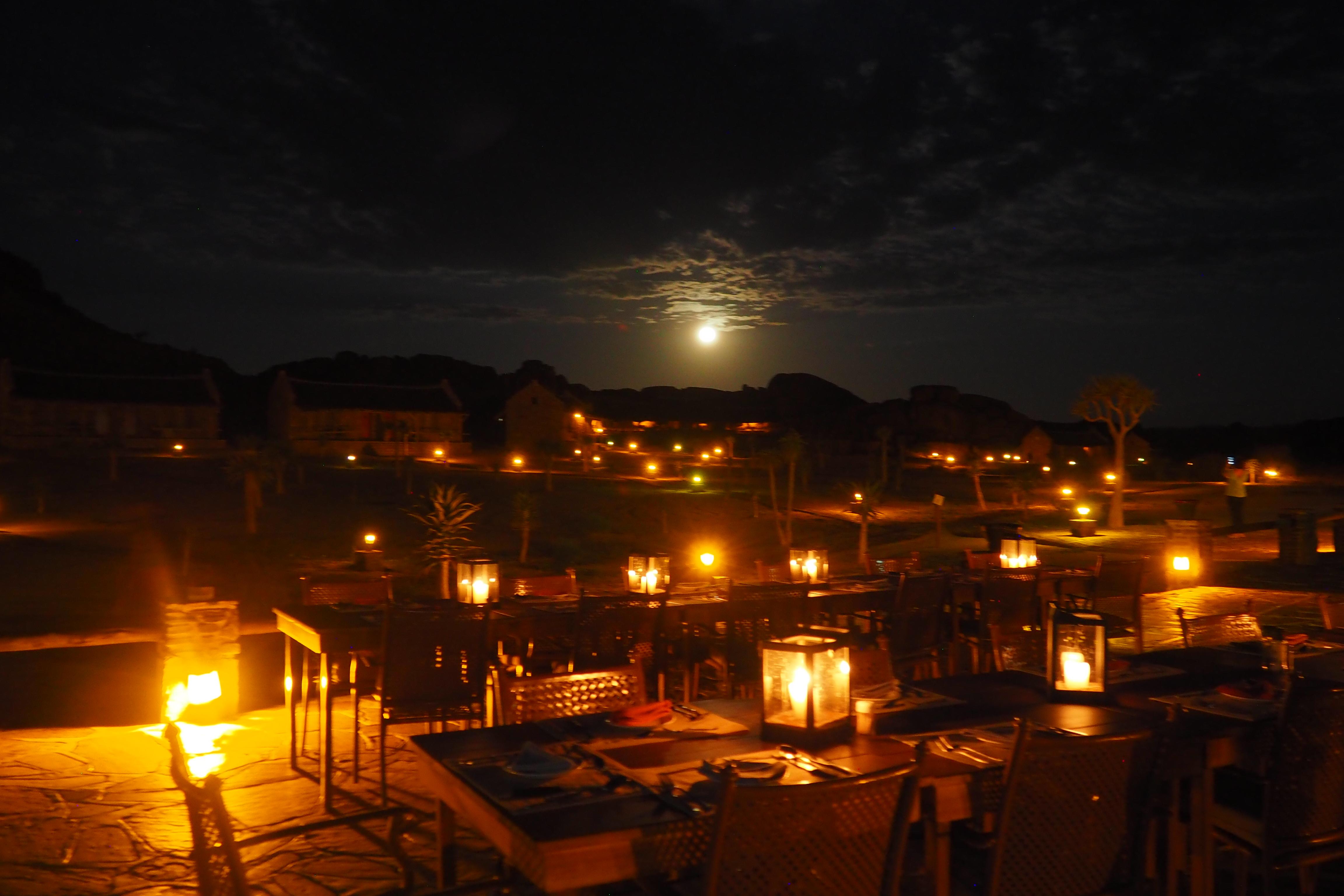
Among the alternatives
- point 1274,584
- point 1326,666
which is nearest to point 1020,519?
point 1274,584

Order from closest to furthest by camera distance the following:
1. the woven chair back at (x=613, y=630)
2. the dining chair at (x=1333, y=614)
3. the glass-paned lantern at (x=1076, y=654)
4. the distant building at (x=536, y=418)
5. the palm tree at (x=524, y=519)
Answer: the glass-paned lantern at (x=1076, y=654), the dining chair at (x=1333, y=614), the woven chair back at (x=613, y=630), the palm tree at (x=524, y=519), the distant building at (x=536, y=418)

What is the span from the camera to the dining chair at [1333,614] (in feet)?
16.8

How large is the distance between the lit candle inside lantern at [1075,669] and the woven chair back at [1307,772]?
0.63 metres

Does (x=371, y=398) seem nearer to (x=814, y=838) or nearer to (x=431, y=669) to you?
(x=431, y=669)

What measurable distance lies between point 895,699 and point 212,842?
6.71ft

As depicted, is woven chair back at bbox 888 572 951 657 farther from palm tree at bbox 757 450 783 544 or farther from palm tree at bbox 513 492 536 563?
palm tree at bbox 757 450 783 544

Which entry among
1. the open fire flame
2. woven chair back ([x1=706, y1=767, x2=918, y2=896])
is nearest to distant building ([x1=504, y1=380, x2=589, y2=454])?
the open fire flame

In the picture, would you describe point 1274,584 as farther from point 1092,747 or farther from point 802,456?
point 802,456

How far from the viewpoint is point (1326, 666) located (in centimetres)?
390

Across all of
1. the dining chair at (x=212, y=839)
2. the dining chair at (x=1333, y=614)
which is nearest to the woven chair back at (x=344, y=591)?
the dining chair at (x=212, y=839)

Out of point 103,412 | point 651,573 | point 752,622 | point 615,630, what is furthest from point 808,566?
point 103,412

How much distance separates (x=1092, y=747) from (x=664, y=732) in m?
1.18

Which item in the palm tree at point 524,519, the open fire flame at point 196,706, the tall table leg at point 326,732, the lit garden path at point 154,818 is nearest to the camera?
the lit garden path at point 154,818

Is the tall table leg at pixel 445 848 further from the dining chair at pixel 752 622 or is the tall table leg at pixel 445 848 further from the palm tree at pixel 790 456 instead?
the palm tree at pixel 790 456
